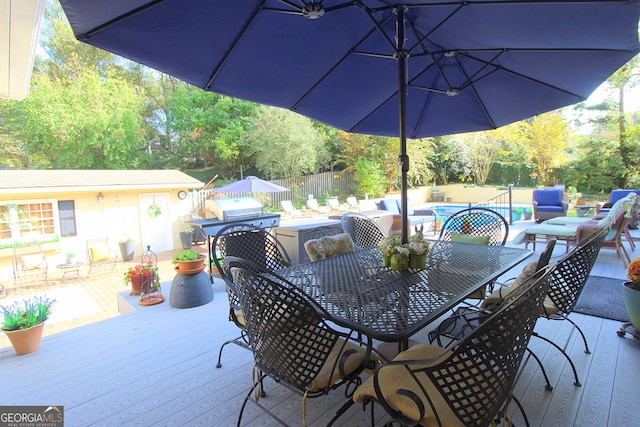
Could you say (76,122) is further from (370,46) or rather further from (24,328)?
(370,46)

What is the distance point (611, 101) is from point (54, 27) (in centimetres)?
2609

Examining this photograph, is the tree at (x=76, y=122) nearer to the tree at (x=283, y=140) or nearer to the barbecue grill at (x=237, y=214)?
the tree at (x=283, y=140)

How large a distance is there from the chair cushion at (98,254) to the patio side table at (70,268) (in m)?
0.74

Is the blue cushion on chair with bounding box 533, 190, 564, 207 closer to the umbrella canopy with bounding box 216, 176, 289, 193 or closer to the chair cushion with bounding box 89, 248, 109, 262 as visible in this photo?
the umbrella canopy with bounding box 216, 176, 289, 193

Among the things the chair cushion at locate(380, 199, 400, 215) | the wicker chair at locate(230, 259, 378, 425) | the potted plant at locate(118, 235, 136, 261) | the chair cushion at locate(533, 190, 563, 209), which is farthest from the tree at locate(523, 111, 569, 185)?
the potted plant at locate(118, 235, 136, 261)

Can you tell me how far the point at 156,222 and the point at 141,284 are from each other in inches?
305

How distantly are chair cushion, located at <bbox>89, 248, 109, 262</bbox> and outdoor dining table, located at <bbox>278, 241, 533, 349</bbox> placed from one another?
10254mm

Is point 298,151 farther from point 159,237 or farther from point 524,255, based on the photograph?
point 524,255

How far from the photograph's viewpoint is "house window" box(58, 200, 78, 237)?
9.80 meters

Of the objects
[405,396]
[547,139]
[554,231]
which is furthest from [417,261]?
[547,139]

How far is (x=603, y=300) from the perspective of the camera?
334 cm

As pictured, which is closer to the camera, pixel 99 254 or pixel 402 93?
pixel 402 93

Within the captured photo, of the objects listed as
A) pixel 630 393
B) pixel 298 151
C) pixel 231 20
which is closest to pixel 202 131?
pixel 298 151

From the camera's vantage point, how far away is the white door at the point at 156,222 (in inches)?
444
